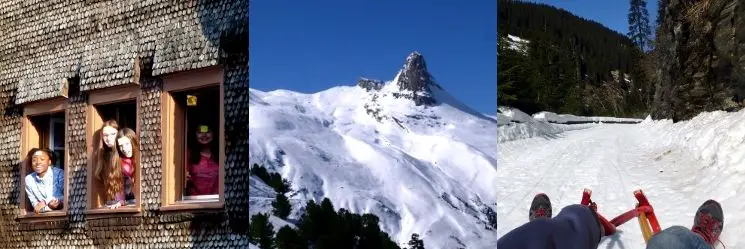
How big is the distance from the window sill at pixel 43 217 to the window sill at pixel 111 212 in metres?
0.19

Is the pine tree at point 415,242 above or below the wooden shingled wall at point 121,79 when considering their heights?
below

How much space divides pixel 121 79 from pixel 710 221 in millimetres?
2237

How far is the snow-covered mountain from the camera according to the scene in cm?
208

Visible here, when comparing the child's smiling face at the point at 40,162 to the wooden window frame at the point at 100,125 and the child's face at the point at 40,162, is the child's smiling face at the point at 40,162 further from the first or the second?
the wooden window frame at the point at 100,125

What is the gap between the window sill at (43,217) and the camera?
3.68 m

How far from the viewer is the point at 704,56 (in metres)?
1.98

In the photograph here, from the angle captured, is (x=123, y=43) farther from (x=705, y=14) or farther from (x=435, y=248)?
(x=705, y=14)

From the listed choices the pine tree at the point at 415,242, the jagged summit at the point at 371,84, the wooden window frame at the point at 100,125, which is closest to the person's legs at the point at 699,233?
the pine tree at the point at 415,242

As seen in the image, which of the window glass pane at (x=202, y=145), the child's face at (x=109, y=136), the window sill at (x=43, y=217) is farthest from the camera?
the window sill at (x=43, y=217)

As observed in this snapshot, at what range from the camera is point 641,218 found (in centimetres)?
212

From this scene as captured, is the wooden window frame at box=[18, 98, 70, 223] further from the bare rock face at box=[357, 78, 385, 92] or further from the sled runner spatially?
the sled runner

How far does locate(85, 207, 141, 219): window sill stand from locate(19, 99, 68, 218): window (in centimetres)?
17

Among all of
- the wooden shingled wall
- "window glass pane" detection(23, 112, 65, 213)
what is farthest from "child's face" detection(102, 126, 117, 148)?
"window glass pane" detection(23, 112, 65, 213)

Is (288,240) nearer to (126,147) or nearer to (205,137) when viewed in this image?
(205,137)
